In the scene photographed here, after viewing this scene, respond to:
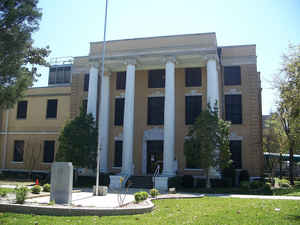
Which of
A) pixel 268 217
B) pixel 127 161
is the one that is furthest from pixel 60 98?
pixel 268 217

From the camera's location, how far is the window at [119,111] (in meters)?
29.2

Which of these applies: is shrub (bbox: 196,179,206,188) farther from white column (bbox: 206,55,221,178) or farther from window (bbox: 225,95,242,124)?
window (bbox: 225,95,242,124)

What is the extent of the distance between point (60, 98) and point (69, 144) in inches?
402

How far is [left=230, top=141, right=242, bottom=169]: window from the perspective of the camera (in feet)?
86.9

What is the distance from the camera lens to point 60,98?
33.0 metres

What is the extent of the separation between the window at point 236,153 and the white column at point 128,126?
8.63m

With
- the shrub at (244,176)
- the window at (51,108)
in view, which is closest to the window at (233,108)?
the shrub at (244,176)

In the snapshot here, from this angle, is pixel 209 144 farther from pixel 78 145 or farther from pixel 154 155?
pixel 78 145

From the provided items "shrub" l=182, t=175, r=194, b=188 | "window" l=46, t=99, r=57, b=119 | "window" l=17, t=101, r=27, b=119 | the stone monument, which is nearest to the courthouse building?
"shrub" l=182, t=175, r=194, b=188

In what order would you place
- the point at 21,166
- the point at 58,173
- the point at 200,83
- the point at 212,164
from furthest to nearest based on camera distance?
the point at 21,166
the point at 200,83
the point at 212,164
the point at 58,173

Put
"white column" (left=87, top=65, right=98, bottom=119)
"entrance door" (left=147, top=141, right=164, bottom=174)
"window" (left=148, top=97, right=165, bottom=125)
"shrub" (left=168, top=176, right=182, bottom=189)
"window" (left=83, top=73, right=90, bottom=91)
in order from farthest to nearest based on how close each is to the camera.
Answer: "window" (left=83, top=73, right=90, bottom=91), "window" (left=148, top=97, right=165, bottom=125), "entrance door" (left=147, top=141, right=164, bottom=174), "white column" (left=87, top=65, right=98, bottom=119), "shrub" (left=168, top=176, right=182, bottom=189)

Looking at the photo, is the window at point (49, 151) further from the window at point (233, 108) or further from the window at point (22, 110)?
the window at point (233, 108)

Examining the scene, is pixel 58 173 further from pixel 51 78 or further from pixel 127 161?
pixel 51 78

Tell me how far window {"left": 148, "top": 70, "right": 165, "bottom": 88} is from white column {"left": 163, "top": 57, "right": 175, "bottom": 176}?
330cm
